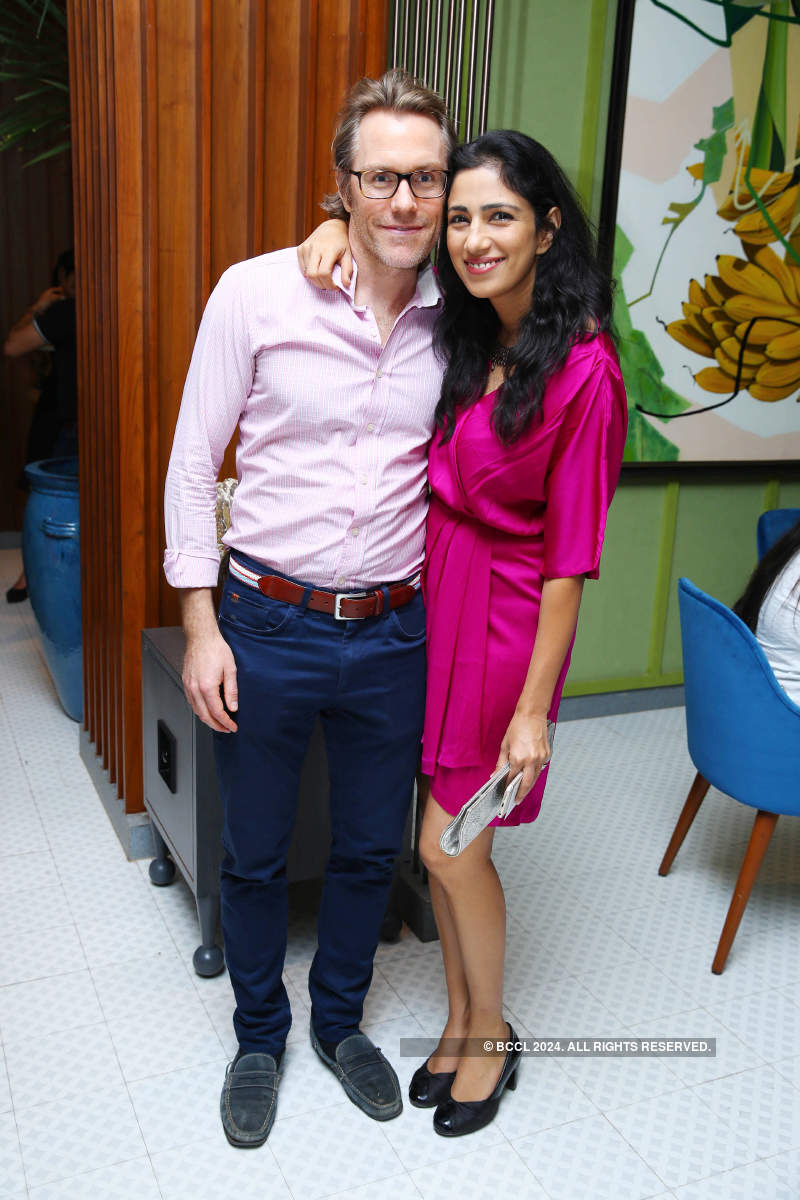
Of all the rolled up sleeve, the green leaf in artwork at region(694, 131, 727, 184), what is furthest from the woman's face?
the green leaf in artwork at region(694, 131, 727, 184)

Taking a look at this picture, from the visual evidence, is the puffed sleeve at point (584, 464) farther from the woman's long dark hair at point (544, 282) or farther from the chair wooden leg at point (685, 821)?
the chair wooden leg at point (685, 821)

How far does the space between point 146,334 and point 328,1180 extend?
1.84 metres

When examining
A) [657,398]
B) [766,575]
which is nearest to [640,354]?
[657,398]

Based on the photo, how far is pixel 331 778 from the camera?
77.5 inches

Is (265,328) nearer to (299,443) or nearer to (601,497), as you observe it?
(299,443)

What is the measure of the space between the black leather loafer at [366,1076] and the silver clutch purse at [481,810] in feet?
1.97

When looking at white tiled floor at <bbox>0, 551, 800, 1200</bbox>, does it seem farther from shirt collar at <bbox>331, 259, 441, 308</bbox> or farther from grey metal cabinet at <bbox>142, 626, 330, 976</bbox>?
shirt collar at <bbox>331, 259, 441, 308</bbox>

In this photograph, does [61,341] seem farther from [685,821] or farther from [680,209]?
[685,821]

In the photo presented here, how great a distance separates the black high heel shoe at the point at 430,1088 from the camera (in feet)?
6.50

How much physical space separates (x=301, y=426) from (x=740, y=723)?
4.30 feet

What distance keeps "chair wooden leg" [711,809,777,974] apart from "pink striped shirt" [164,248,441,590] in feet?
4.11

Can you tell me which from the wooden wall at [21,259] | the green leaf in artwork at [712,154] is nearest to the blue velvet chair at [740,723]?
the green leaf in artwork at [712,154]

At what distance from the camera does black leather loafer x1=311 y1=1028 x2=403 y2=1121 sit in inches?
76.5

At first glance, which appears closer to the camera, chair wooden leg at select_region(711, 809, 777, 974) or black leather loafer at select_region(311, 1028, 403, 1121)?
black leather loafer at select_region(311, 1028, 403, 1121)
